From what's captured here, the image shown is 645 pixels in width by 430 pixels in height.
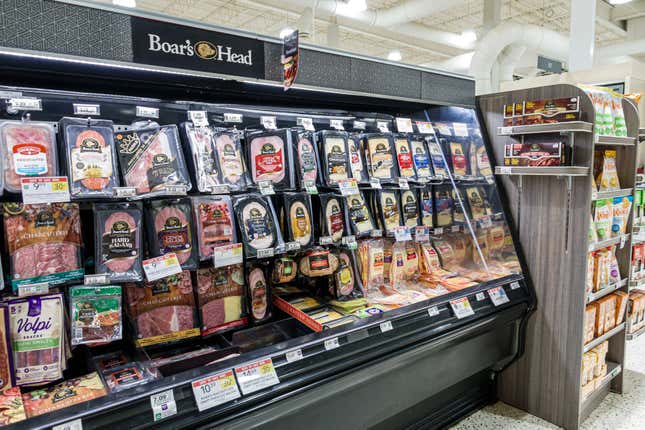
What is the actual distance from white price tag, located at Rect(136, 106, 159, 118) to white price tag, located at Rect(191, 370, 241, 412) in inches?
43.3

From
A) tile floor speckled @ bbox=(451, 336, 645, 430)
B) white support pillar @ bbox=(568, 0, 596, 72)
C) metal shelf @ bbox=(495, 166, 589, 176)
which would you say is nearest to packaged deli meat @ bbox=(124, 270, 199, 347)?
tile floor speckled @ bbox=(451, 336, 645, 430)

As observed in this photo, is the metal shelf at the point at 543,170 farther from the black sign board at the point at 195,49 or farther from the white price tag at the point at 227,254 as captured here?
the white price tag at the point at 227,254

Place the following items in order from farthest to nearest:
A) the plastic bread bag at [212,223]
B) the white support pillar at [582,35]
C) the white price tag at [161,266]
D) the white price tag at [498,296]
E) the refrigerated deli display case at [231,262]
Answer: the white support pillar at [582,35] < the white price tag at [498,296] < the plastic bread bag at [212,223] < the white price tag at [161,266] < the refrigerated deli display case at [231,262]

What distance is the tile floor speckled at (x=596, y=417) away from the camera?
2.71 metres

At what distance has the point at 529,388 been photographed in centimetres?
285

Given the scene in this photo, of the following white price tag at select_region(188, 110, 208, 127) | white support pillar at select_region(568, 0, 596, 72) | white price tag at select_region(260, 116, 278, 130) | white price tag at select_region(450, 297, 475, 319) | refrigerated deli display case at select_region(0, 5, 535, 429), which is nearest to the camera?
refrigerated deli display case at select_region(0, 5, 535, 429)

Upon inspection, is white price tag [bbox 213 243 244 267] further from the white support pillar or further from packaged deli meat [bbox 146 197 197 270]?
the white support pillar

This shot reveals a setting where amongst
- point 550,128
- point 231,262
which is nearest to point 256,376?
point 231,262

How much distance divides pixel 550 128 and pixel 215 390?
218 centimetres

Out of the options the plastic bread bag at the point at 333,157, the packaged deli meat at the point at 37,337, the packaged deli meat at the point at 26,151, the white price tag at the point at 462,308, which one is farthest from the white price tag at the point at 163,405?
the white price tag at the point at 462,308

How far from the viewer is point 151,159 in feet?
5.60

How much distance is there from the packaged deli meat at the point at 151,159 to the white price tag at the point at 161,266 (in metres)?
0.25

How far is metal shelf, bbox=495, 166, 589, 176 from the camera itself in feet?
7.82

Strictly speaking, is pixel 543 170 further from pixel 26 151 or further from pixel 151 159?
pixel 26 151
